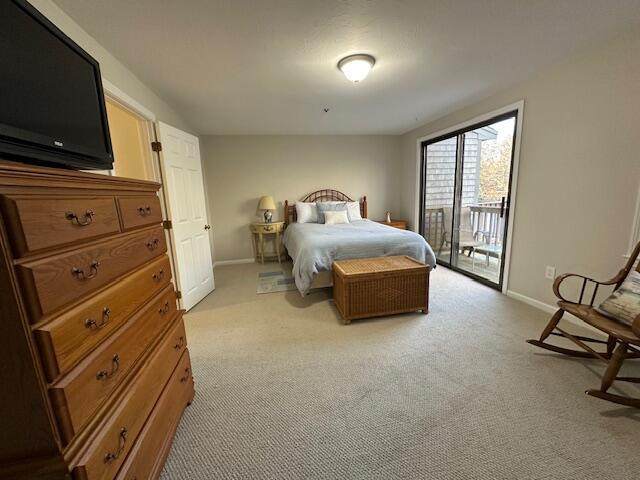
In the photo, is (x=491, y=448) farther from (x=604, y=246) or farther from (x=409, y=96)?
(x=409, y=96)

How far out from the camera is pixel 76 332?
0.75 metres

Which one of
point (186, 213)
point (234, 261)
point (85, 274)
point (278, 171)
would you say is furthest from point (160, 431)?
point (278, 171)

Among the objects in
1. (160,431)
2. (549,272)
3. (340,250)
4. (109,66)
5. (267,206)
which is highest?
(109,66)

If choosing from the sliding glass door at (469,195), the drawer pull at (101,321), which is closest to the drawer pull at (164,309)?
the drawer pull at (101,321)

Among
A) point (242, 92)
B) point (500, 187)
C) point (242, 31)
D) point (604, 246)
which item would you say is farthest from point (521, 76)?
point (242, 92)

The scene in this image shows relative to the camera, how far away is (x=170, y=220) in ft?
8.79

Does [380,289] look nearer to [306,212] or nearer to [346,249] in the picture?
[346,249]

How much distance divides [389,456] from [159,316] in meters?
1.30

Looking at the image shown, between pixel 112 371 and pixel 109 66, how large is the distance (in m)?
2.19

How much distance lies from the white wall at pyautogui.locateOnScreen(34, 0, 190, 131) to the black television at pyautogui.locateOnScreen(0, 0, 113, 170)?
57cm

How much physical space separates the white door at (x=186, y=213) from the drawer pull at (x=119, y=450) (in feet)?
6.67

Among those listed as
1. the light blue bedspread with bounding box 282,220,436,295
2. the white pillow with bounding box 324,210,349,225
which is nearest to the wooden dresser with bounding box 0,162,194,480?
the light blue bedspread with bounding box 282,220,436,295

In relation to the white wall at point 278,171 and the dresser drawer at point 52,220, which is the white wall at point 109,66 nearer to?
the dresser drawer at point 52,220

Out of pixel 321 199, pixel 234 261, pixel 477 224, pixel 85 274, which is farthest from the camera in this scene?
pixel 321 199
